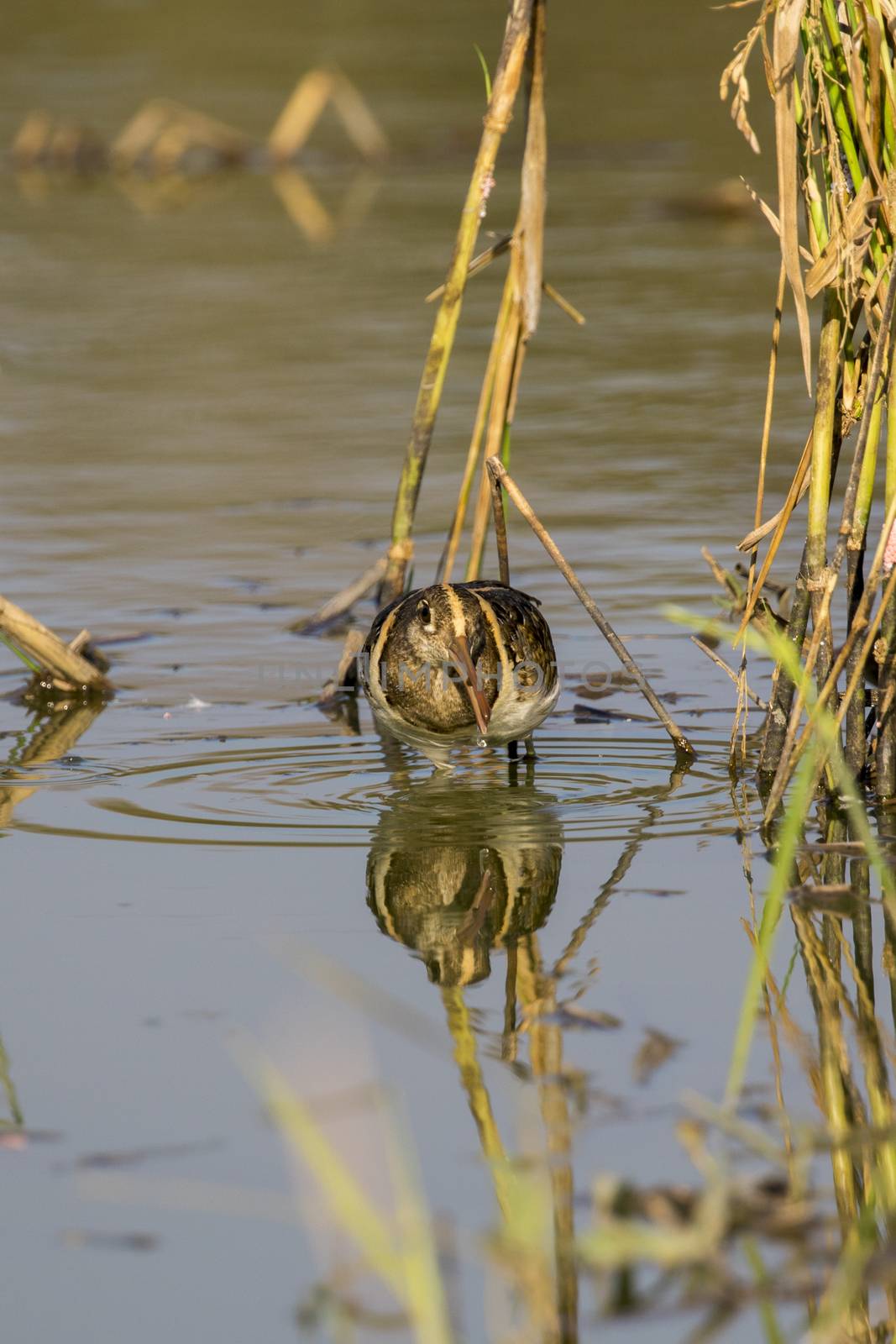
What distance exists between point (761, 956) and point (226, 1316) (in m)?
1.19

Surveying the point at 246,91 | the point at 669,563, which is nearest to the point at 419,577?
the point at 669,563

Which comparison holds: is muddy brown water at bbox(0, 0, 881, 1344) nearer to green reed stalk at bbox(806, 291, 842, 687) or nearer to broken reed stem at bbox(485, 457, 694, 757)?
broken reed stem at bbox(485, 457, 694, 757)

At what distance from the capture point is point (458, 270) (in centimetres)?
586

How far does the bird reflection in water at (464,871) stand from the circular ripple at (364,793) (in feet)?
0.03

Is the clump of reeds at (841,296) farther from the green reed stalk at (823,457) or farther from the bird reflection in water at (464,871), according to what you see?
the bird reflection in water at (464,871)

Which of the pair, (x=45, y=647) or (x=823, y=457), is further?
(x=45, y=647)

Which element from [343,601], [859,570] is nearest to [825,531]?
[859,570]

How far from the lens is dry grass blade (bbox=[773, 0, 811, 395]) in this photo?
4340mm

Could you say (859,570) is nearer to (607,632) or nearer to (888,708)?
(888,708)

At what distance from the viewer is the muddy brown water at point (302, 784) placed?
3.08 m

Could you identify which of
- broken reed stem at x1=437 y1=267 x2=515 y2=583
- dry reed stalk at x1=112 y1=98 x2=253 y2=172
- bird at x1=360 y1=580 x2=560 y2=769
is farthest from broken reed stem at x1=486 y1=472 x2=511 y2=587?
dry reed stalk at x1=112 y1=98 x2=253 y2=172

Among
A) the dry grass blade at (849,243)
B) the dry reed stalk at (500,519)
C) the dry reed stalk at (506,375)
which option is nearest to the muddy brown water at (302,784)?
the dry reed stalk at (500,519)

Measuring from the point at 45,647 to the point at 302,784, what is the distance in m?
1.22

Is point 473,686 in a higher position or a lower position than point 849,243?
lower
